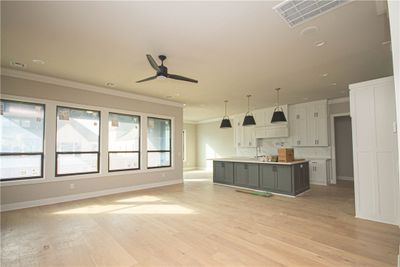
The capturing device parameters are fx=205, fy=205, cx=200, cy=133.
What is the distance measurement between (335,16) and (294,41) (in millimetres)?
648

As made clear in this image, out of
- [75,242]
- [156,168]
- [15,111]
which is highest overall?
[15,111]

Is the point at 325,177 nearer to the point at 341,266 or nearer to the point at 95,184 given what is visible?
the point at 341,266

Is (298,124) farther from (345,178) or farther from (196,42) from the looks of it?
(196,42)

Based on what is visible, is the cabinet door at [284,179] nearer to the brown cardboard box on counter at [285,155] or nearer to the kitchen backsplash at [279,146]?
the brown cardboard box on counter at [285,155]

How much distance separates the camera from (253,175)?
603 centimetres

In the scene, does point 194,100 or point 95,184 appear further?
point 194,100

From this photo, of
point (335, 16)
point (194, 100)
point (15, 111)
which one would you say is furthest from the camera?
point (194, 100)

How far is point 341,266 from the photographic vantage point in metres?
2.18

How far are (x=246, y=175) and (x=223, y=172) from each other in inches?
37.9

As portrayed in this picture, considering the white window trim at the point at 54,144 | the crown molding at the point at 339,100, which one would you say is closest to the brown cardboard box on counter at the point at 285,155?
the crown molding at the point at 339,100

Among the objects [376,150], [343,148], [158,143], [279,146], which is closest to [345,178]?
[343,148]

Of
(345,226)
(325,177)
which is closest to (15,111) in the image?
(345,226)

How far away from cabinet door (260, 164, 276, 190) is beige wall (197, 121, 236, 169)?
4545 millimetres

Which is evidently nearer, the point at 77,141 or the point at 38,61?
the point at 38,61
